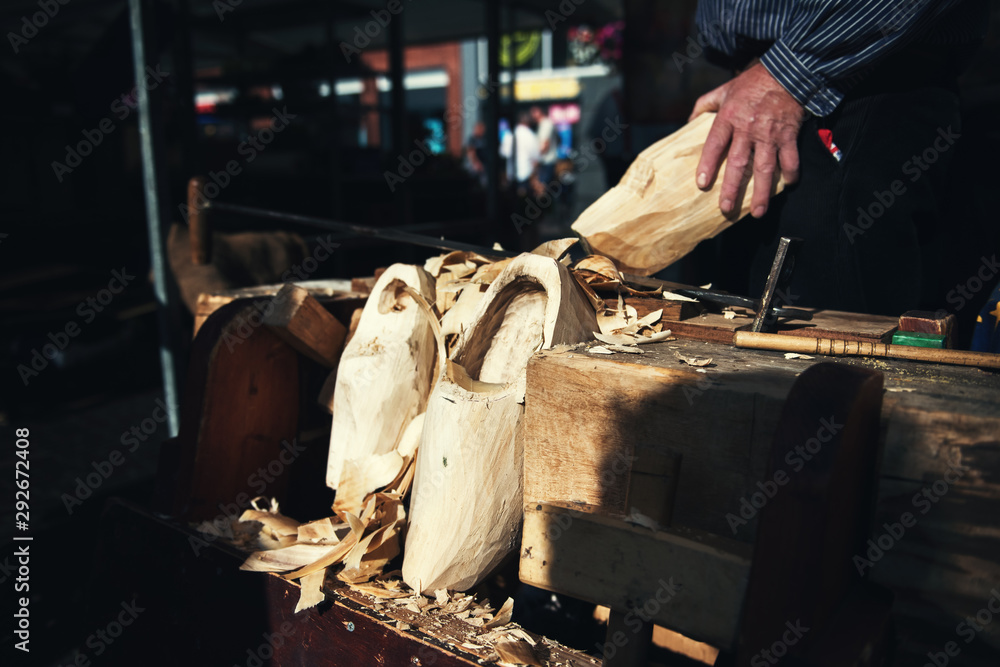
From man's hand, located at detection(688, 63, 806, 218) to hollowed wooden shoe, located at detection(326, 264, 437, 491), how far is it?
0.59 metres

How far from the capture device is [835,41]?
127 centimetres

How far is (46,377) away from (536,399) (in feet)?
11.6

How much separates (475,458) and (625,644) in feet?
0.97

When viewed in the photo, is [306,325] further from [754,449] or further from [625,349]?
[754,449]

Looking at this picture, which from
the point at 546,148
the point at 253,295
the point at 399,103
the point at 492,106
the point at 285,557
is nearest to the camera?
the point at 285,557

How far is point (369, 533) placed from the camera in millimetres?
1088

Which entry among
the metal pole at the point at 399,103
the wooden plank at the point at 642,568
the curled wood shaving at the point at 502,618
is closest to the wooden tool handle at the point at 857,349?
the wooden plank at the point at 642,568

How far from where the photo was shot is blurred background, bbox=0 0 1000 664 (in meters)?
2.15

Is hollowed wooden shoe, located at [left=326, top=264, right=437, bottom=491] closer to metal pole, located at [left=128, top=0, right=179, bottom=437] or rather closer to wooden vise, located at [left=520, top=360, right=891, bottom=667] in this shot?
wooden vise, located at [left=520, top=360, right=891, bottom=667]

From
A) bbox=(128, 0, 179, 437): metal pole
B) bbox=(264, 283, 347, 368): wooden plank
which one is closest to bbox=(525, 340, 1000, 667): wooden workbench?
bbox=(264, 283, 347, 368): wooden plank

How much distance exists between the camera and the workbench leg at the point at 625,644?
2.49 ft

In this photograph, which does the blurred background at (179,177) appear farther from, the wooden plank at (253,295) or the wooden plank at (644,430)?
the wooden plank at (644,430)

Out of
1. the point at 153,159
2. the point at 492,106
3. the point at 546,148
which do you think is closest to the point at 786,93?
the point at 153,159

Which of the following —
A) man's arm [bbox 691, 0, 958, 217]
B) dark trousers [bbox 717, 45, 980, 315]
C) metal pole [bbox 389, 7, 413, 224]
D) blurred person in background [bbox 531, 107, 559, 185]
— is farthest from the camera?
blurred person in background [bbox 531, 107, 559, 185]
